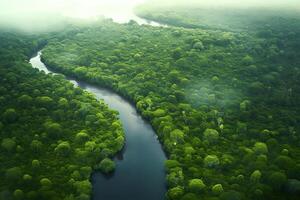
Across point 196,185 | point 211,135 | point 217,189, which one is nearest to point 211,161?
point 196,185

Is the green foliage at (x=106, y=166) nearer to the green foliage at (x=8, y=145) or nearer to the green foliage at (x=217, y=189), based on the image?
the green foliage at (x=8, y=145)

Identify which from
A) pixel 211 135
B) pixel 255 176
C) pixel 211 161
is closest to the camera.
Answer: pixel 255 176

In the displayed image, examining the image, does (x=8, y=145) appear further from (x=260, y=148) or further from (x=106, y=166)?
(x=260, y=148)

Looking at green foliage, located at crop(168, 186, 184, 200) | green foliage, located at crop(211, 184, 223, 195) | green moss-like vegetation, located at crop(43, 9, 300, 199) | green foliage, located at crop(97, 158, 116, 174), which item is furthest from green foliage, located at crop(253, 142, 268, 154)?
green foliage, located at crop(97, 158, 116, 174)

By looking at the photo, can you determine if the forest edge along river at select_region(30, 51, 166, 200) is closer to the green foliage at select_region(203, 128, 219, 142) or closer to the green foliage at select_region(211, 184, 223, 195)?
the green foliage at select_region(211, 184, 223, 195)

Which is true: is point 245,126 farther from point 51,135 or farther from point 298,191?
point 51,135

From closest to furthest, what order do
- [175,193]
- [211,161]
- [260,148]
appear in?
[175,193], [211,161], [260,148]
